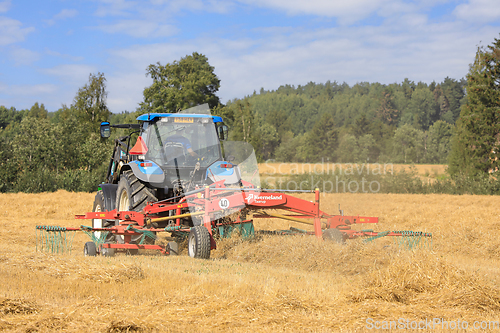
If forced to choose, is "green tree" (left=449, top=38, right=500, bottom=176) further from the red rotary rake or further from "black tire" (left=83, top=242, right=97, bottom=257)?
"black tire" (left=83, top=242, right=97, bottom=257)

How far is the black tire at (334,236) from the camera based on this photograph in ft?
25.3

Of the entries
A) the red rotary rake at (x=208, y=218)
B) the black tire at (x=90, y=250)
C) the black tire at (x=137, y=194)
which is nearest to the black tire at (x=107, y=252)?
the red rotary rake at (x=208, y=218)

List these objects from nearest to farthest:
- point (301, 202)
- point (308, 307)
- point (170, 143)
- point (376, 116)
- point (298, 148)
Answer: point (308, 307) → point (301, 202) → point (170, 143) → point (298, 148) → point (376, 116)

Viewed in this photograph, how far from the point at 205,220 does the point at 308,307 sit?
3167 mm

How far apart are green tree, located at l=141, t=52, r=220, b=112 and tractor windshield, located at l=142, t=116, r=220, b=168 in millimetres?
29456

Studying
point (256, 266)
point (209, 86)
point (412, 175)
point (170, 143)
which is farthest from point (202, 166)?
point (209, 86)

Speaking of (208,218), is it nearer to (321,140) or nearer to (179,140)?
(179,140)

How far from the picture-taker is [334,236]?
7.75 meters

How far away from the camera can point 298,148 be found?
254 feet

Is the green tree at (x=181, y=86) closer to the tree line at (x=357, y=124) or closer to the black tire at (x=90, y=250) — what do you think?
the tree line at (x=357, y=124)

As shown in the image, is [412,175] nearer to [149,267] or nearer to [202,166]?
[202,166]

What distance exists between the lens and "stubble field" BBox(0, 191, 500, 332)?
421cm

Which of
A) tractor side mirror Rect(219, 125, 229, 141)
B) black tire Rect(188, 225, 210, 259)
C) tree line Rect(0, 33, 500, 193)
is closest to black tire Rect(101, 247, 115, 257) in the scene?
black tire Rect(188, 225, 210, 259)

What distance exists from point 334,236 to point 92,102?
4128 centimetres
